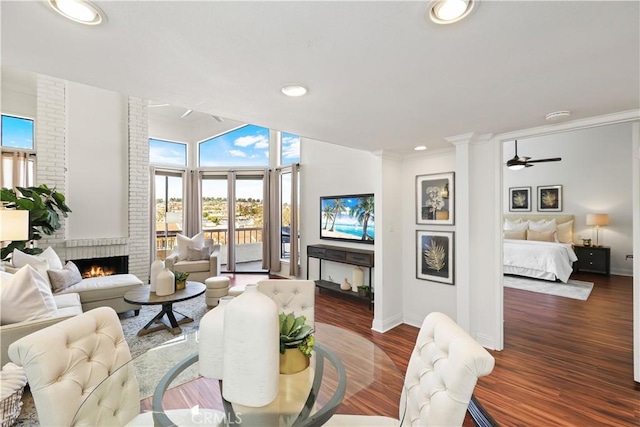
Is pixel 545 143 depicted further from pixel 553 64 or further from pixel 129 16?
pixel 129 16

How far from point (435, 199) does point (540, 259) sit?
3872 mm

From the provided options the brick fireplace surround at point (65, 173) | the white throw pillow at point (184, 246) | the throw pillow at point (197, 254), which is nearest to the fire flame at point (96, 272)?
the brick fireplace surround at point (65, 173)

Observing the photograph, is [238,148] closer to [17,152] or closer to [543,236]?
[17,152]

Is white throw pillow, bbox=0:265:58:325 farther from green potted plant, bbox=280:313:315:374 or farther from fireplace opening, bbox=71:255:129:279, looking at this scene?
fireplace opening, bbox=71:255:129:279

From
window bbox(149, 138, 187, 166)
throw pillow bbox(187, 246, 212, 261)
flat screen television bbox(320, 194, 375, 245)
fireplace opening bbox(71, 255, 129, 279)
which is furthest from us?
window bbox(149, 138, 187, 166)

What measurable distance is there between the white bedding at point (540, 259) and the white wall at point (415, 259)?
3.63 metres

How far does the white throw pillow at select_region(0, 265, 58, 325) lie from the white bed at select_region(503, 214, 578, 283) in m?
7.41

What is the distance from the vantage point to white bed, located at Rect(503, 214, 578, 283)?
554 centimetres

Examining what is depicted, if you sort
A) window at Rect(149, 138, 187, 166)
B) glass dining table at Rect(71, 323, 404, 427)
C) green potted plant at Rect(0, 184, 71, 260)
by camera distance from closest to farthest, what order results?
glass dining table at Rect(71, 323, 404, 427) → green potted plant at Rect(0, 184, 71, 260) → window at Rect(149, 138, 187, 166)

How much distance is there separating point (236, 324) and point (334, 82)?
1.42 m

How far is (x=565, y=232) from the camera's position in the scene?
6.73 metres

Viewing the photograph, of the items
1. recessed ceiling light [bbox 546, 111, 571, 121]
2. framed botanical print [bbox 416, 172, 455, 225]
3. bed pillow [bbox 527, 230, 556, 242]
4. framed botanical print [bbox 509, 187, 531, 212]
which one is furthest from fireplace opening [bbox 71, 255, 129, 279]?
framed botanical print [bbox 509, 187, 531, 212]

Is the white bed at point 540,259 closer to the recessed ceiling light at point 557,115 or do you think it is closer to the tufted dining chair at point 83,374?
the recessed ceiling light at point 557,115

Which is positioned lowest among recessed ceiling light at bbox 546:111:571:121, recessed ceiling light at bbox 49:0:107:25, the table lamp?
the table lamp
